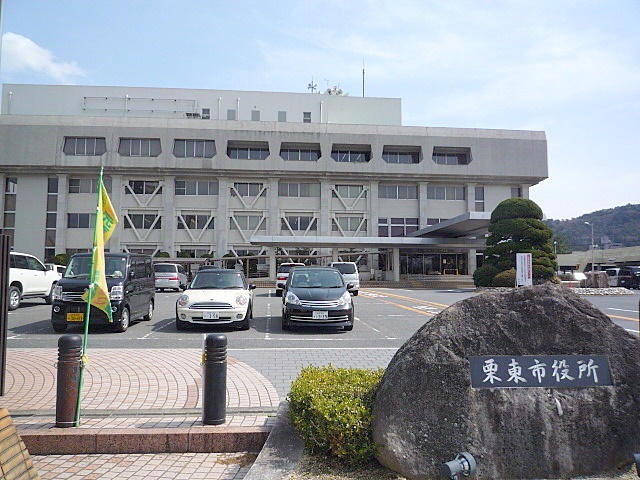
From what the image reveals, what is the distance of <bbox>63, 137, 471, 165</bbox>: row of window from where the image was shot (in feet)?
142

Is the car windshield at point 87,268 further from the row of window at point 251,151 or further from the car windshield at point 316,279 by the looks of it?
the row of window at point 251,151

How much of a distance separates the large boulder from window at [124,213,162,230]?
44006 millimetres

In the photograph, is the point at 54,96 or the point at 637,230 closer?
the point at 54,96

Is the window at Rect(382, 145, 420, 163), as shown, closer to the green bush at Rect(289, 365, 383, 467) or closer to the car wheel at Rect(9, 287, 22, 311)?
the car wheel at Rect(9, 287, 22, 311)

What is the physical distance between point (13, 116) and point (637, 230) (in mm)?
114394

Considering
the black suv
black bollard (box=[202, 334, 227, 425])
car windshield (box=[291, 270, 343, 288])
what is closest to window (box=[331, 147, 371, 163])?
the black suv

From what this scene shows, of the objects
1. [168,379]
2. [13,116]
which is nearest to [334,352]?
[168,379]

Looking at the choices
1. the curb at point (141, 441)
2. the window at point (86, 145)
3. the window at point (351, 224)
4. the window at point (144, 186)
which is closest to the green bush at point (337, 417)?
the curb at point (141, 441)

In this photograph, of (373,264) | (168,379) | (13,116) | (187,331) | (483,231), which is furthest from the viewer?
(373,264)

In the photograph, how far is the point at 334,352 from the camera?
8.67 m

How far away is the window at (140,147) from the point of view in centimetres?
4356

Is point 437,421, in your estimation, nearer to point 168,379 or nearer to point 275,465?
point 275,465

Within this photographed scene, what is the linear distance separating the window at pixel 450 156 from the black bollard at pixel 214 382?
45192 millimetres

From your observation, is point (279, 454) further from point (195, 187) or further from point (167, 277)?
point (195, 187)
